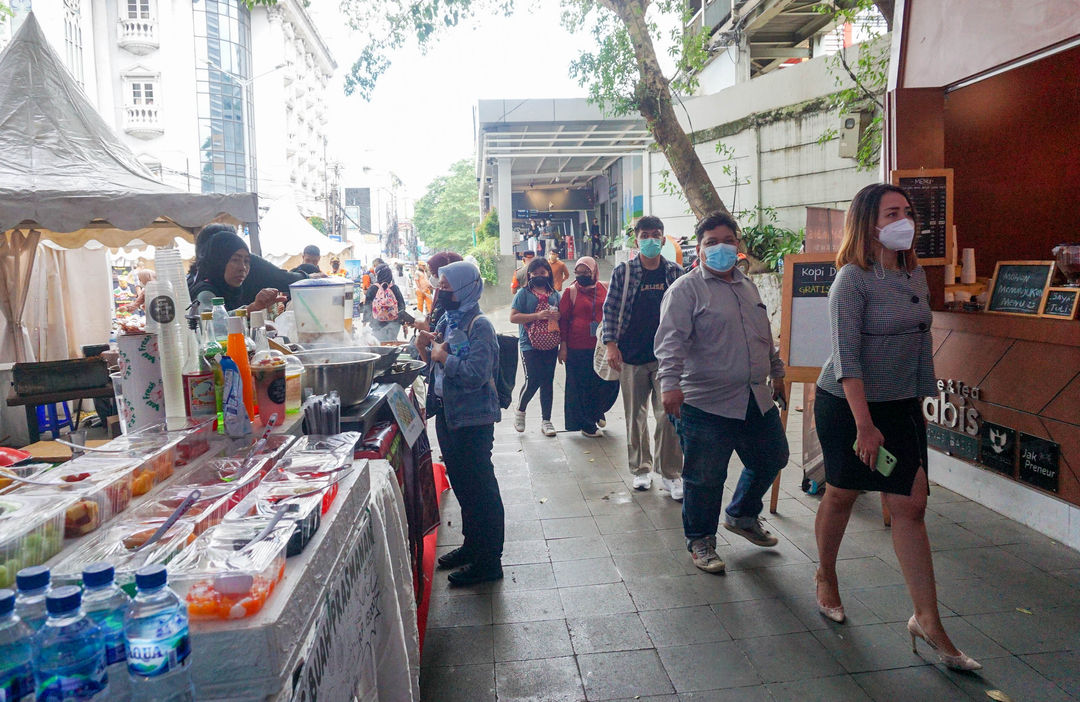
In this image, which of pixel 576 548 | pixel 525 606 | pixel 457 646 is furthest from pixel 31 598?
pixel 576 548

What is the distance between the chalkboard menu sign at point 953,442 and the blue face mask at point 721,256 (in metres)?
2.42

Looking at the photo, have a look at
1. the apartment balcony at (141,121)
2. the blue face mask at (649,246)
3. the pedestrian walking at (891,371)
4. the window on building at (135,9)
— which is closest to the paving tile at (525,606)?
the pedestrian walking at (891,371)

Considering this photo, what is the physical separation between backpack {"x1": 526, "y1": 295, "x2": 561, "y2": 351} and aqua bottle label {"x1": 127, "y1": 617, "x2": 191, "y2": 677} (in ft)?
19.7

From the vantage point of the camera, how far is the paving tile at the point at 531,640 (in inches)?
129

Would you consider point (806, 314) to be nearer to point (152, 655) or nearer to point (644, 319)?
point (644, 319)

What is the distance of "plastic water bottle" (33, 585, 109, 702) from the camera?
104 cm

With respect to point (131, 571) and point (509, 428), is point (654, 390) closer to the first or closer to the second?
point (509, 428)

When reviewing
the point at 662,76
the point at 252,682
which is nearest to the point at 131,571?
the point at 252,682

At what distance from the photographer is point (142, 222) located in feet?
18.9

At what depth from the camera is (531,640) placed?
3.39 metres

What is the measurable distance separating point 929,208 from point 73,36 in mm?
37771

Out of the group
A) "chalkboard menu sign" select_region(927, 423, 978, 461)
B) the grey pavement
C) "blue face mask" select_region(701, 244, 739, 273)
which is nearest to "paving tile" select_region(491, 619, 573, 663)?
the grey pavement

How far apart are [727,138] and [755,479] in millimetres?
10304

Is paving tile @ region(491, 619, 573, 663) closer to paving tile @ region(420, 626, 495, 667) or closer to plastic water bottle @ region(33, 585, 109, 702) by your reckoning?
paving tile @ region(420, 626, 495, 667)
